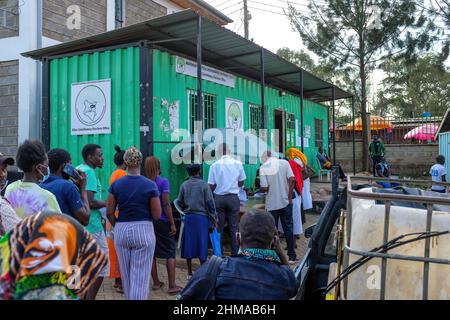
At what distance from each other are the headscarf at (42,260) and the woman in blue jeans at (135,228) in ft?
7.25

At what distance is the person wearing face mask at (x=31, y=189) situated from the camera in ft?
9.23

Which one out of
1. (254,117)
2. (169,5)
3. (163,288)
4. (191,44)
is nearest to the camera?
(163,288)

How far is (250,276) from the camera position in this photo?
2.25 m

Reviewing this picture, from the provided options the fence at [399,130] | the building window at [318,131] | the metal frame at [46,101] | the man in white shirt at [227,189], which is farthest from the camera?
the fence at [399,130]

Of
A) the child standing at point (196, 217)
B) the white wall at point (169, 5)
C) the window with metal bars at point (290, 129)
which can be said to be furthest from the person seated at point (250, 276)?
the white wall at point (169, 5)

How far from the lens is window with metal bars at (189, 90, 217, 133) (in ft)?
27.0

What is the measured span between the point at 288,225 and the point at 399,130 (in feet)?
51.7

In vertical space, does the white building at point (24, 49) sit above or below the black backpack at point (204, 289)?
above

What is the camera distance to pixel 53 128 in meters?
7.92

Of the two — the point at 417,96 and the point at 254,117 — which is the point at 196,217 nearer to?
the point at 254,117

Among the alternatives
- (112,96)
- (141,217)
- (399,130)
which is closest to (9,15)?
(112,96)

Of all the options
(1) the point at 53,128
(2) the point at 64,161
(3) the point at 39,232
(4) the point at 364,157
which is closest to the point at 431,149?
(4) the point at 364,157

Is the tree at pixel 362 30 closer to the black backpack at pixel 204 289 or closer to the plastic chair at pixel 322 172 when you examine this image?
the plastic chair at pixel 322 172

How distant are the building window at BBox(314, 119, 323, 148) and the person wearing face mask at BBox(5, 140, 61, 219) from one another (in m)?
12.7
